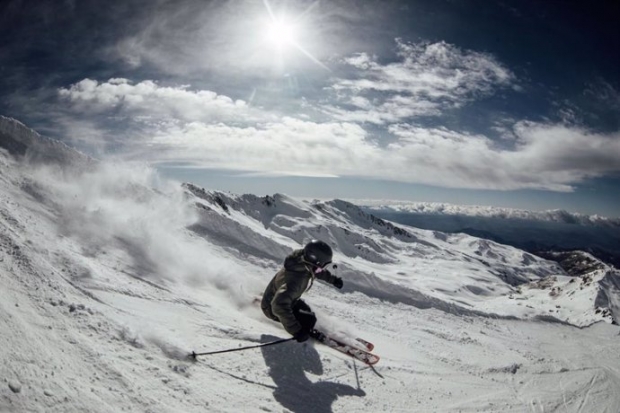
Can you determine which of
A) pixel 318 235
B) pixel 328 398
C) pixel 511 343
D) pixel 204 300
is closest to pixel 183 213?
pixel 204 300

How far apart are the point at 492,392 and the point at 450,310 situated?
37.8 feet

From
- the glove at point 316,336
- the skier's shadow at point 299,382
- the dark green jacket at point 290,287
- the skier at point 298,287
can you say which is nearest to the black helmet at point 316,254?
the skier at point 298,287

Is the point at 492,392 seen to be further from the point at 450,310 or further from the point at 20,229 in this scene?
the point at 20,229

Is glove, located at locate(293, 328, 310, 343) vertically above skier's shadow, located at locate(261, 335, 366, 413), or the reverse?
glove, located at locate(293, 328, 310, 343)

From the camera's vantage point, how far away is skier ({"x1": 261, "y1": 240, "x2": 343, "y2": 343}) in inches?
334

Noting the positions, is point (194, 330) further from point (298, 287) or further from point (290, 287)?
point (298, 287)

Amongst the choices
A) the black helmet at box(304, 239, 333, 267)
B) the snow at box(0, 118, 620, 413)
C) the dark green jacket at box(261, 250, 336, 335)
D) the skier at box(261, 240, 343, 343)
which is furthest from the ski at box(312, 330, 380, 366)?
the black helmet at box(304, 239, 333, 267)

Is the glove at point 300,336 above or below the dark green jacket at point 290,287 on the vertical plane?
below

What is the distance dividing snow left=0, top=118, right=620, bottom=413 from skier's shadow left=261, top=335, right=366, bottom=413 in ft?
0.12

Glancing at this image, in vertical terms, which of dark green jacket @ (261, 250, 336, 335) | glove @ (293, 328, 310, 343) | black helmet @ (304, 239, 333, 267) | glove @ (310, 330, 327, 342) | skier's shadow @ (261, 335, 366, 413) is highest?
black helmet @ (304, 239, 333, 267)

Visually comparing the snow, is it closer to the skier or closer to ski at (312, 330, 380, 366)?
ski at (312, 330, 380, 366)

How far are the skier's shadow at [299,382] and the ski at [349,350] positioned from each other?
0.47m

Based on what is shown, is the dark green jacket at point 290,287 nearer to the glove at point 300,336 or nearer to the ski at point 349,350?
the glove at point 300,336

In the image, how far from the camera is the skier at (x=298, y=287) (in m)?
8.48
